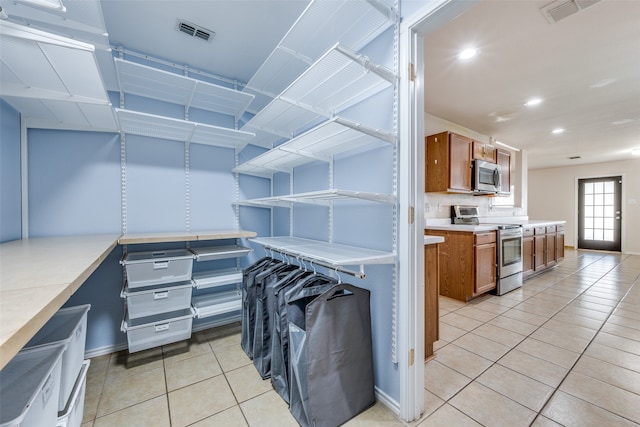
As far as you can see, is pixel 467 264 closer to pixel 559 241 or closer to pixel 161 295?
pixel 161 295

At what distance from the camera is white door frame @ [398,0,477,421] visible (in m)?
1.46

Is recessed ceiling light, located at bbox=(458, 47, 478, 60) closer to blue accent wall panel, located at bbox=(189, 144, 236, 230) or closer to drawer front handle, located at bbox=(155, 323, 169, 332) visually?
blue accent wall panel, located at bbox=(189, 144, 236, 230)

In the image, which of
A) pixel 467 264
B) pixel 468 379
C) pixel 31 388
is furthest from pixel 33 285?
pixel 467 264

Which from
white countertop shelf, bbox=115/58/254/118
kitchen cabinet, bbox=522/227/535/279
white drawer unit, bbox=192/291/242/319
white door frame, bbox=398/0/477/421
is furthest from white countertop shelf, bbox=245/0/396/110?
kitchen cabinet, bbox=522/227/535/279

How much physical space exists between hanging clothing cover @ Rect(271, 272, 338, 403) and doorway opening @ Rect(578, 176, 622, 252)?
9.51 metres

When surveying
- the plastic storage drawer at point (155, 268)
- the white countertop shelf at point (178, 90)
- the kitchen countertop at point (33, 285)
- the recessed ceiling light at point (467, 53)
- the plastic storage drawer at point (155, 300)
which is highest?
the recessed ceiling light at point (467, 53)

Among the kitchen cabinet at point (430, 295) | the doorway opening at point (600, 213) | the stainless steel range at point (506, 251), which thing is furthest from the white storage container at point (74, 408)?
the doorway opening at point (600, 213)

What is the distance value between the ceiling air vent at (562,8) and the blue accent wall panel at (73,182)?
345cm

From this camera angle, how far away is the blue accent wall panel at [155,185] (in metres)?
2.29

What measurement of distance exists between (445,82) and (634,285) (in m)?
4.46

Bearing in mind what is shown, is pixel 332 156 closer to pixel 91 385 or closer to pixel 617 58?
pixel 91 385

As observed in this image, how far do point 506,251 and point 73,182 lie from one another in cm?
487

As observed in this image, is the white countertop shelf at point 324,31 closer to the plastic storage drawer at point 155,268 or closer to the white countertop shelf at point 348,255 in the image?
the white countertop shelf at point 348,255

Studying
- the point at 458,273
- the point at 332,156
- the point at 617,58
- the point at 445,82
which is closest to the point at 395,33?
the point at 332,156
